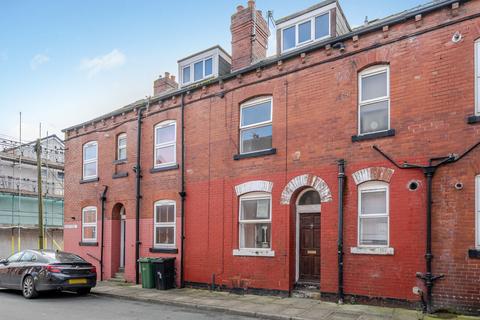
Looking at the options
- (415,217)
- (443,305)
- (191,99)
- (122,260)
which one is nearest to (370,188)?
(415,217)

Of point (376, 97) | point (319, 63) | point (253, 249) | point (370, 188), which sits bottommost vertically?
point (253, 249)

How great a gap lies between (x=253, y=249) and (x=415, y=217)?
4.64 metres

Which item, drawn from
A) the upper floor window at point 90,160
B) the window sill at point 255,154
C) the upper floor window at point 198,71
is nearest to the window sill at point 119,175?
the upper floor window at point 90,160

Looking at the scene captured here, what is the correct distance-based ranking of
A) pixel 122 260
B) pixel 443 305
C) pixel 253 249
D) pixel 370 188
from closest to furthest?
pixel 443 305
pixel 370 188
pixel 253 249
pixel 122 260

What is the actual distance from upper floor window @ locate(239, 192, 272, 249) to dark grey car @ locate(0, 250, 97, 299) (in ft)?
16.3

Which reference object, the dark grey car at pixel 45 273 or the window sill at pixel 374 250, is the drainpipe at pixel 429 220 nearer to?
the window sill at pixel 374 250

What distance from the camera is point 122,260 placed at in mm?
16438

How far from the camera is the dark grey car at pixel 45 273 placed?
11594 millimetres

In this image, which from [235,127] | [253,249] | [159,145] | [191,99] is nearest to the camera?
[253,249]

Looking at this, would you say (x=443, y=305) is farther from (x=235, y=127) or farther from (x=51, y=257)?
(x=51, y=257)

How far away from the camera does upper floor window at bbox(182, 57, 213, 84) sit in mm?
15477

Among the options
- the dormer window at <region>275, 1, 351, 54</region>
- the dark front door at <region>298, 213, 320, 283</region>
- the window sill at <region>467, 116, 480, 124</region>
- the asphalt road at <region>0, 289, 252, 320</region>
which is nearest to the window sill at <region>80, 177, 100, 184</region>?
the asphalt road at <region>0, 289, 252, 320</region>

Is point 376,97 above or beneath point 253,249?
above

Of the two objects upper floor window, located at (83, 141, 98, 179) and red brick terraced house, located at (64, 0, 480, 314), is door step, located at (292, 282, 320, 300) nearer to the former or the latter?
red brick terraced house, located at (64, 0, 480, 314)
